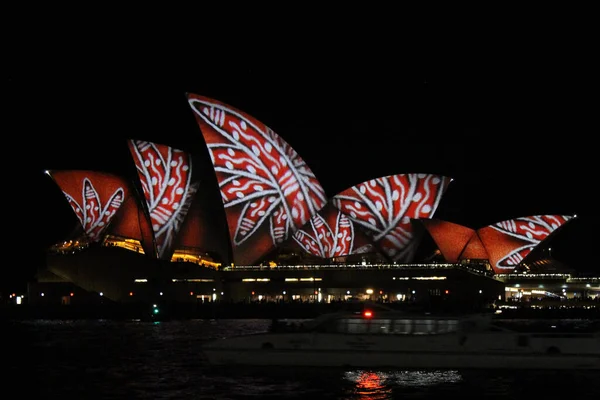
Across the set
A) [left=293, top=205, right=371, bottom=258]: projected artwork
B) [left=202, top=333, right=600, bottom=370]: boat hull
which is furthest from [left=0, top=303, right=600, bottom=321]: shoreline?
[left=202, top=333, right=600, bottom=370]: boat hull

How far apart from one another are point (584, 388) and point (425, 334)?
5679 millimetres

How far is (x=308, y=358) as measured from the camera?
29750 millimetres

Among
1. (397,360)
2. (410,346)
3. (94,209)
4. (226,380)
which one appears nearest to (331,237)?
(94,209)

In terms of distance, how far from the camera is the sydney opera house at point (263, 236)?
242 feet

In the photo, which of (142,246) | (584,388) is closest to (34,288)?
(142,246)

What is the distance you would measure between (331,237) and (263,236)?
6.58 m

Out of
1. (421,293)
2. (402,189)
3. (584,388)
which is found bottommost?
(584,388)

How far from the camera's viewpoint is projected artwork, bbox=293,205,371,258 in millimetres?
79062

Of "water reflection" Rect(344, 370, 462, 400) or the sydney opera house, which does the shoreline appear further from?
"water reflection" Rect(344, 370, 462, 400)

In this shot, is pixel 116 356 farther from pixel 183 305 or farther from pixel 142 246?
pixel 142 246

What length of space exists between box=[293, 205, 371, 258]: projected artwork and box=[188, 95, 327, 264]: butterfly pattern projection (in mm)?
1219

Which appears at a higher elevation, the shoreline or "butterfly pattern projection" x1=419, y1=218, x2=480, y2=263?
"butterfly pattern projection" x1=419, y1=218, x2=480, y2=263

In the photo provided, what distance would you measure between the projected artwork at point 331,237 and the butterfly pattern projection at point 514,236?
429 inches

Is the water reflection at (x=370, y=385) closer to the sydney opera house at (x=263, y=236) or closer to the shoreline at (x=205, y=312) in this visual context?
the shoreline at (x=205, y=312)
